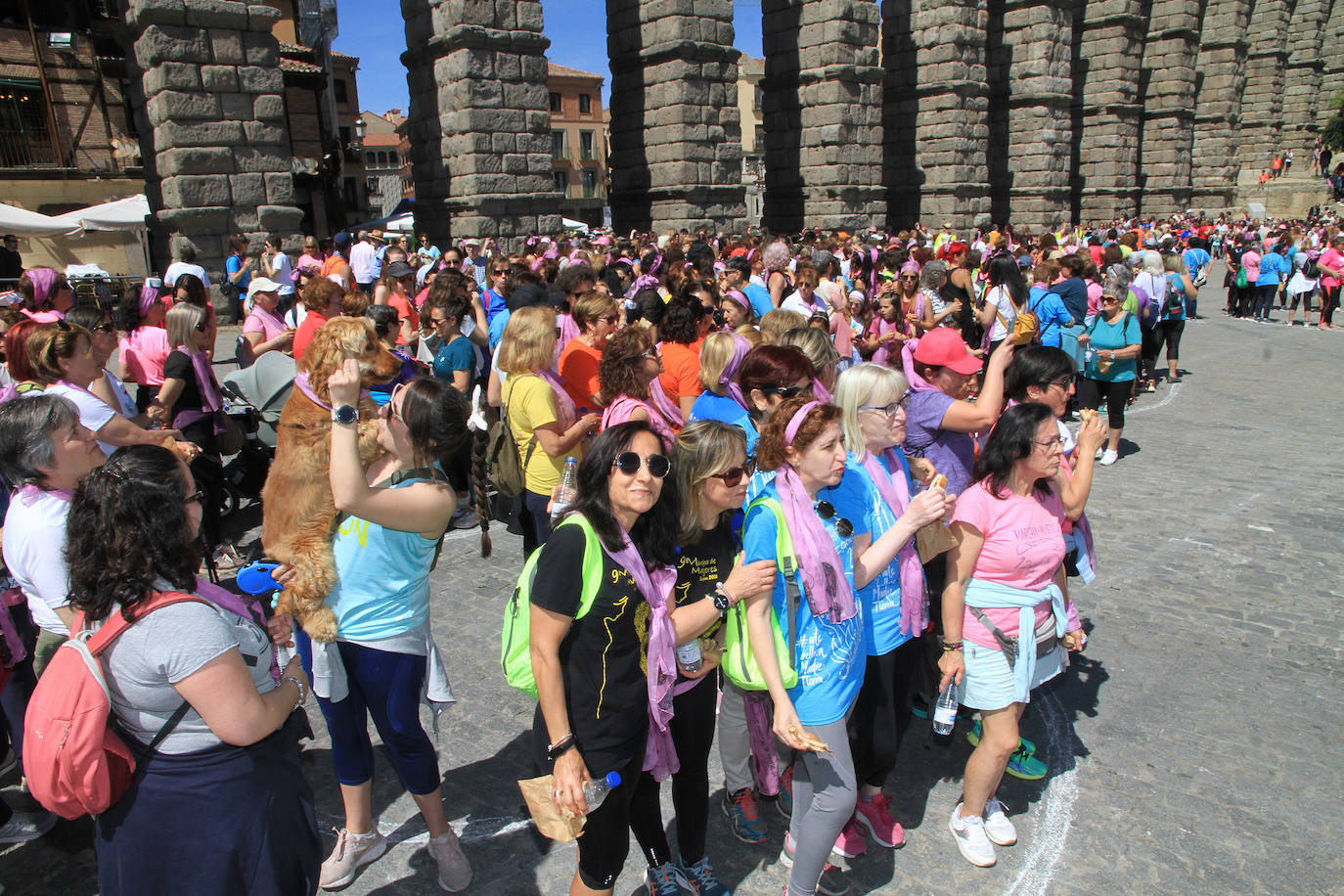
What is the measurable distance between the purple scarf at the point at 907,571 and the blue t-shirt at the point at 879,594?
2 centimetres

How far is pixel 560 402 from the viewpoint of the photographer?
14.4 ft

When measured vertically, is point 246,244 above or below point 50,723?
above

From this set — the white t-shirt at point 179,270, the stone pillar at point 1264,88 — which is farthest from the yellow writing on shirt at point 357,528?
the stone pillar at point 1264,88

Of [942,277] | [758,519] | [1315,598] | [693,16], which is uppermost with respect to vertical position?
[693,16]

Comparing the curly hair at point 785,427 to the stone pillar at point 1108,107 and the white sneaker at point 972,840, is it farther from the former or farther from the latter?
the stone pillar at point 1108,107

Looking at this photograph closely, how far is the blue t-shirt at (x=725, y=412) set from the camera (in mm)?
3996

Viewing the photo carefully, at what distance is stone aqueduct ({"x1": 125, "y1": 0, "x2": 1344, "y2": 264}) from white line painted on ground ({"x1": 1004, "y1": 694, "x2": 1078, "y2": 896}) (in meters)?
12.9

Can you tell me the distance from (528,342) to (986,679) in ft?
8.85

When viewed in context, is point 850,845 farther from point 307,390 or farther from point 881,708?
point 307,390

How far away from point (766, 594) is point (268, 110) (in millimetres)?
13108

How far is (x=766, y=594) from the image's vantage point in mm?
2613

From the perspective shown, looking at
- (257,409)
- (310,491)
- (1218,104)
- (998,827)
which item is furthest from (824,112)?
(1218,104)

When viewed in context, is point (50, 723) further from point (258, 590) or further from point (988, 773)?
point (988, 773)

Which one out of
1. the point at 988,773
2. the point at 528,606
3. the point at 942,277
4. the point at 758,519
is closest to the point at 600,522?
the point at 528,606
